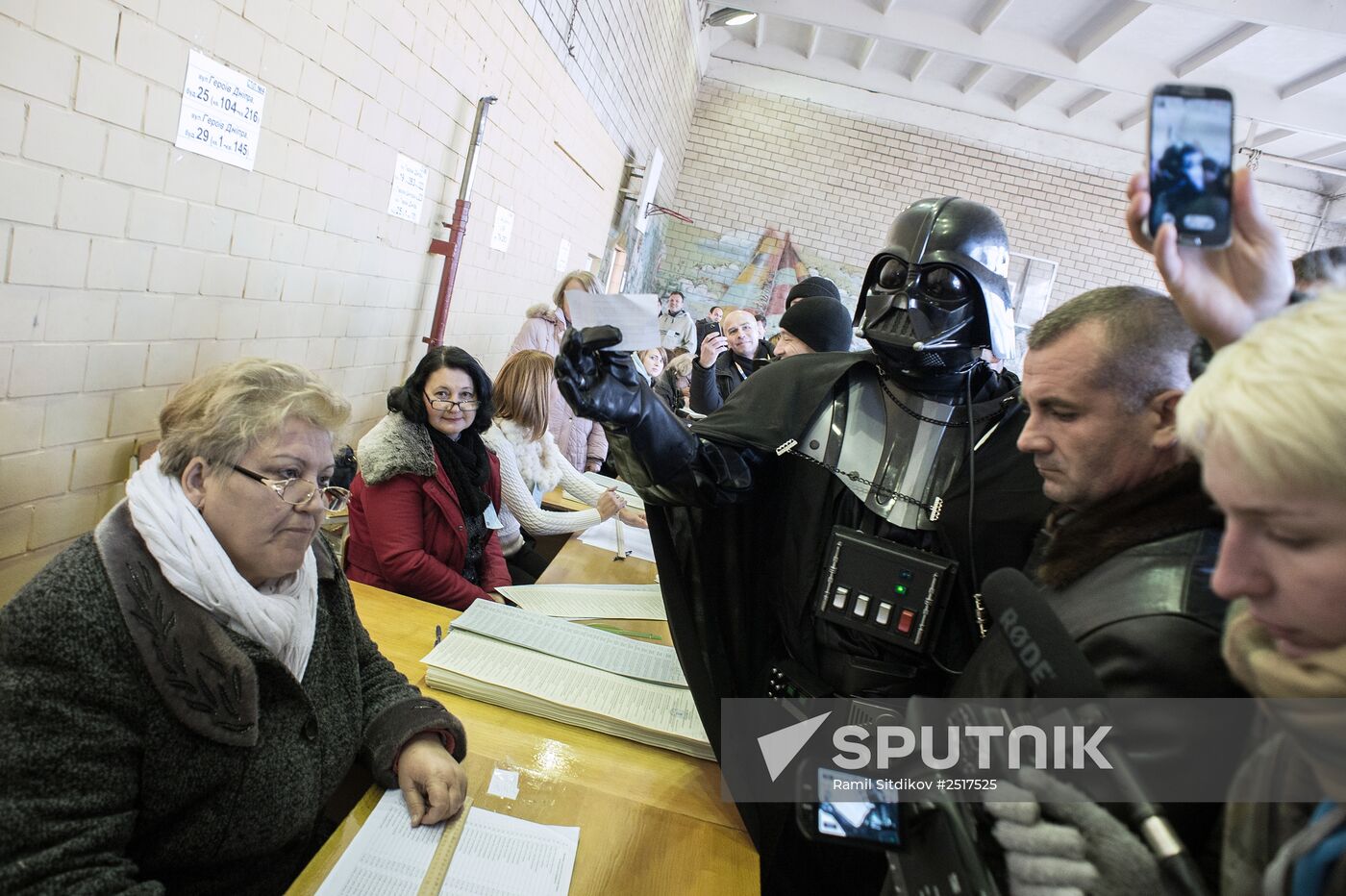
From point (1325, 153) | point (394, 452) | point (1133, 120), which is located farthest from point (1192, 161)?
point (1325, 153)

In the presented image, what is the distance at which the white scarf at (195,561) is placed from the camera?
105 centimetres

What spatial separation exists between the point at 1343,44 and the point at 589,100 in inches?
237

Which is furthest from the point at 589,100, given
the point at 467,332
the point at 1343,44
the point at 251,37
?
the point at 1343,44

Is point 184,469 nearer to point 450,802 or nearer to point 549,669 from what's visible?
point 450,802

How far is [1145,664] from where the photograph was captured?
823 mm

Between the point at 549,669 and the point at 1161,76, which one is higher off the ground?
the point at 1161,76

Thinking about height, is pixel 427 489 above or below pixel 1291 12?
below

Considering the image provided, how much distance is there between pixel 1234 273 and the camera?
897mm

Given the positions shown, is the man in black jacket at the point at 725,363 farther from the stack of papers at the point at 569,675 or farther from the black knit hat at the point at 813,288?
the stack of papers at the point at 569,675

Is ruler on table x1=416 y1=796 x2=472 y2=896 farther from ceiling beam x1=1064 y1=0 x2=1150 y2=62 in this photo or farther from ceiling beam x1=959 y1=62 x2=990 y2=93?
ceiling beam x1=959 y1=62 x2=990 y2=93

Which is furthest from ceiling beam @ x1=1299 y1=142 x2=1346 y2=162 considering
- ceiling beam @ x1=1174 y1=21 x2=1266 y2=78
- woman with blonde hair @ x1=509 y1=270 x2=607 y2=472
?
woman with blonde hair @ x1=509 y1=270 x2=607 y2=472

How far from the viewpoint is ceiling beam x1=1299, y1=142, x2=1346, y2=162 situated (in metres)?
8.49

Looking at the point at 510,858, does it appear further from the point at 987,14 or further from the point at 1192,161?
the point at 987,14

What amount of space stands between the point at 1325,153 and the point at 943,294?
33.8 feet
